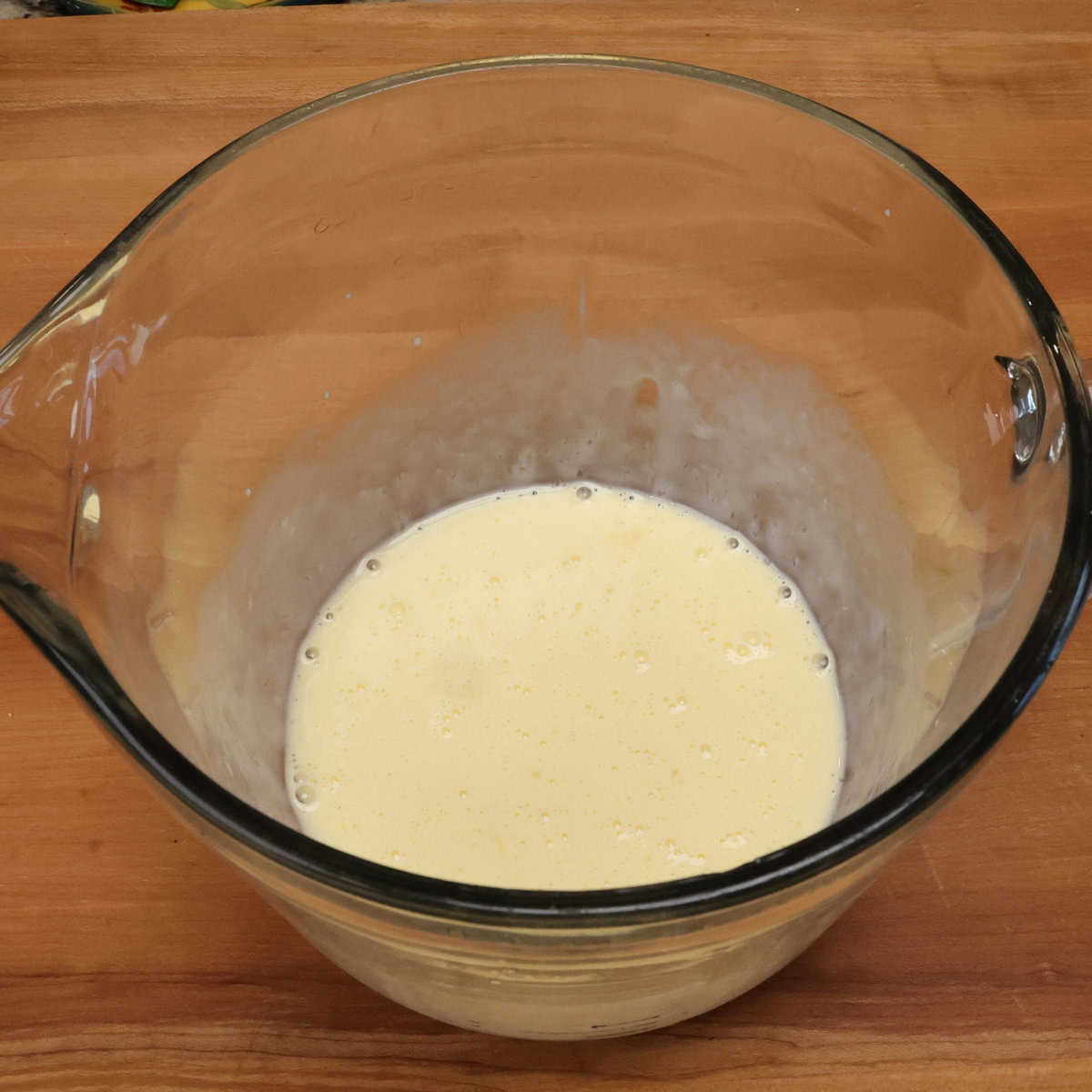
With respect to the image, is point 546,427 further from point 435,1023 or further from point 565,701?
point 435,1023

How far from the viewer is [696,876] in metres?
0.42

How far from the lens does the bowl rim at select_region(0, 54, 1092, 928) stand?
416 mm

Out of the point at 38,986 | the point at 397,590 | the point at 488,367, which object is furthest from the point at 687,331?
the point at 38,986

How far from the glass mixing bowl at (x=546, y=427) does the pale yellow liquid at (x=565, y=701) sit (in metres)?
0.02

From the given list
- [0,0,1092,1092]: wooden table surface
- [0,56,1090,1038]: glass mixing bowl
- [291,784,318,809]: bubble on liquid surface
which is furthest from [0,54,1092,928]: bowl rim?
[291,784,318,809]: bubble on liquid surface

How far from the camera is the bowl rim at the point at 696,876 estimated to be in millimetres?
416

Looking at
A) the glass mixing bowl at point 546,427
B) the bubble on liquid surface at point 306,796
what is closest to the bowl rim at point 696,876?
the glass mixing bowl at point 546,427

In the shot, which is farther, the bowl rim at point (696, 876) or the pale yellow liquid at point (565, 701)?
the pale yellow liquid at point (565, 701)

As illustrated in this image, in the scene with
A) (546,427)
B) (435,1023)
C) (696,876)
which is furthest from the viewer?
(546,427)

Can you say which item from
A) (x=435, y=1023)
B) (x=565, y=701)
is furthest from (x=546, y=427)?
(x=435, y=1023)

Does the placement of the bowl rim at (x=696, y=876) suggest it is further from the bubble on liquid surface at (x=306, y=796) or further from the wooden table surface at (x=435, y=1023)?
the bubble on liquid surface at (x=306, y=796)

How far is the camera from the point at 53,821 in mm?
703

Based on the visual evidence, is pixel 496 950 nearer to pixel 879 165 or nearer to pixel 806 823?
pixel 806 823

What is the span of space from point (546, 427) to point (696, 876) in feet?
1.57
